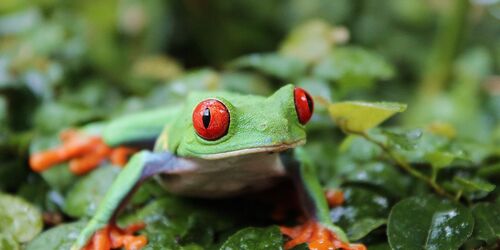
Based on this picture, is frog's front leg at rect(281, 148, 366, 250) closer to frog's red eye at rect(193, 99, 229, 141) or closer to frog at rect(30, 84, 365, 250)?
frog at rect(30, 84, 365, 250)

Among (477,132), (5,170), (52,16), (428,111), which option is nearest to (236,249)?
(5,170)

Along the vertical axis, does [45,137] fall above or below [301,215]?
above

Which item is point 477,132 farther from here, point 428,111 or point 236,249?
point 236,249

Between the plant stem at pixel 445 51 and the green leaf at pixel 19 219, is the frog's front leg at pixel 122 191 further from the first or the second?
the plant stem at pixel 445 51

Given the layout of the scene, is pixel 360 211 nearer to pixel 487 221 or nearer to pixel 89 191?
pixel 487 221

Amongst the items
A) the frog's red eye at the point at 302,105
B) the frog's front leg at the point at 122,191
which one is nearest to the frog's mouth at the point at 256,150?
the frog's red eye at the point at 302,105

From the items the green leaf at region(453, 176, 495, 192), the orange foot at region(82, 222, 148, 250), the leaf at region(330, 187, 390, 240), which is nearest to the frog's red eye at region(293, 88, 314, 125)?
the leaf at region(330, 187, 390, 240)

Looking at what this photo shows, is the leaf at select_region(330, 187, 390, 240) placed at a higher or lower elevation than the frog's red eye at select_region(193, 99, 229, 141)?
lower

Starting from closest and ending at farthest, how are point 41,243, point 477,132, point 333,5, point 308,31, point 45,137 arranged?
point 41,243, point 45,137, point 477,132, point 308,31, point 333,5
